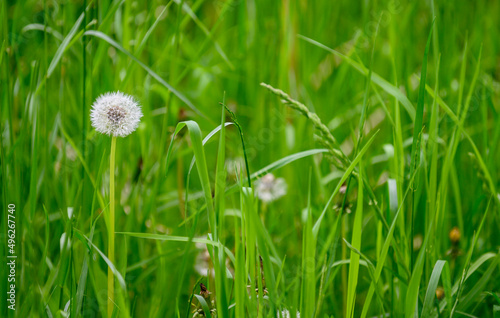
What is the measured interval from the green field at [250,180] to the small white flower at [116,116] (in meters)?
0.01

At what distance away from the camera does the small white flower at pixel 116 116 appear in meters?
0.73

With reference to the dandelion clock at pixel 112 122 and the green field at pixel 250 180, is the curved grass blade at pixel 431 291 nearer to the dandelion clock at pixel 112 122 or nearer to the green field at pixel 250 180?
the green field at pixel 250 180

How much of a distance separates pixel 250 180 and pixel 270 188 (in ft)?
1.67

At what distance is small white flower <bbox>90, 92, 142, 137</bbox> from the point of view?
73cm

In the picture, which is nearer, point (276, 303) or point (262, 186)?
point (276, 303)

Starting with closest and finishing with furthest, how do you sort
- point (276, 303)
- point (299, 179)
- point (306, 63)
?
point (276, 303) < point (299, 179) < point (306, 63)

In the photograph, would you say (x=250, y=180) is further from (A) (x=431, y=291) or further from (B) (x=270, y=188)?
(B) (x=270, y=188)

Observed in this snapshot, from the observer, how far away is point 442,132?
136 cm

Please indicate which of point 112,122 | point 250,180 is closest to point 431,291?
point 250,180

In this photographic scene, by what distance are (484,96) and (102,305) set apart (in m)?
0.98

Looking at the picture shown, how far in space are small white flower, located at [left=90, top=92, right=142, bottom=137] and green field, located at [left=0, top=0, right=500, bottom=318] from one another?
1 cm

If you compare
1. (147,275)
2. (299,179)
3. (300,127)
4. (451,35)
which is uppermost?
(451,35)

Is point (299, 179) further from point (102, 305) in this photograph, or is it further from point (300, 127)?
point (102, 305)

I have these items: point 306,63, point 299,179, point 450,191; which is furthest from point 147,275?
point 306,63
